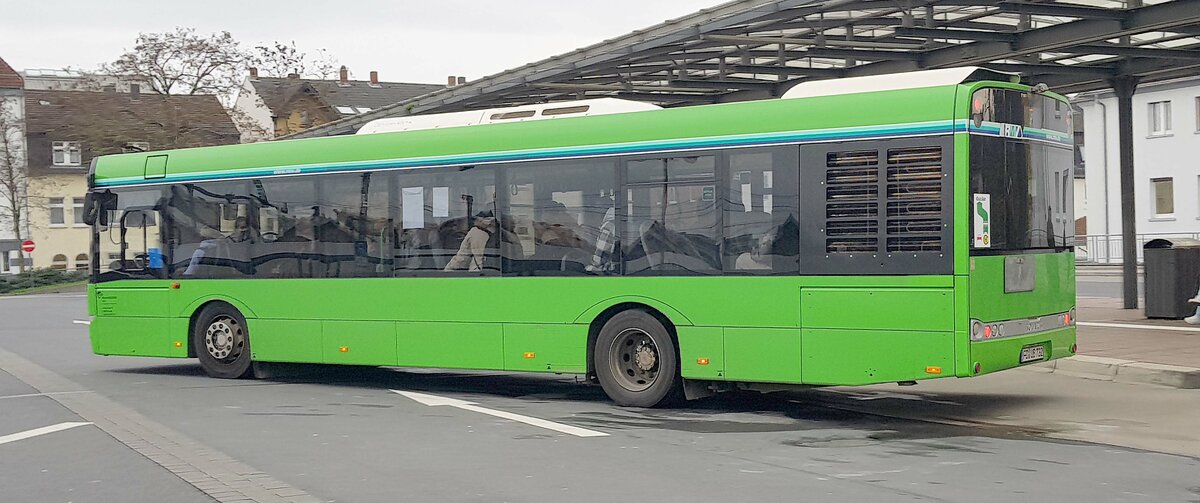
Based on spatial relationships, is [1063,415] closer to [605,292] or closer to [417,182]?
[605,292]

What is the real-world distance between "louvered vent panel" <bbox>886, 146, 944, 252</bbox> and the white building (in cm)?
4595

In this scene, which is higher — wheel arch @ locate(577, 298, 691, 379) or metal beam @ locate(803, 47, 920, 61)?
metal beam @ locate(803, 47, 920, 61)

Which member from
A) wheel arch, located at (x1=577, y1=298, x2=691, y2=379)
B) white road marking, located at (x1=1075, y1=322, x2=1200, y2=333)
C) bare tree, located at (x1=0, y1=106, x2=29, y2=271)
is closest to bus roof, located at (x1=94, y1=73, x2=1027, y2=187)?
wheel arch, located at (x1=577, y1=298, x2=691, y2=379)

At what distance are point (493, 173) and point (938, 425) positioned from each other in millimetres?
5004

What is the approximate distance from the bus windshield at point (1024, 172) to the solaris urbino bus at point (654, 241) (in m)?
0.03

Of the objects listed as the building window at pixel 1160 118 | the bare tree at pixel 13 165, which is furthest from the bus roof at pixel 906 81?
the bare tree at pixel 13 165

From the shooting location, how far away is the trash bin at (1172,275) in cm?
2047

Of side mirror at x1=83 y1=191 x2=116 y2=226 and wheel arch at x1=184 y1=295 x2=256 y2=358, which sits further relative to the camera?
side mirror at x1=83 y1=191 x2=116 y2=226

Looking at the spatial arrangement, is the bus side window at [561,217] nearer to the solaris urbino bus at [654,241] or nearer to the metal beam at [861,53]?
the solaris urbino bus at [654,241]

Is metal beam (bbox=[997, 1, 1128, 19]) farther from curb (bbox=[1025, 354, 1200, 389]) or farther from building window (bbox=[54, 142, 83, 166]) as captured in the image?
building window (bbox=[54, 142, 83, 166])

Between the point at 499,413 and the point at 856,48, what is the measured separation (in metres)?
9.35

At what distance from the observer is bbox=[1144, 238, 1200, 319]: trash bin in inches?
806

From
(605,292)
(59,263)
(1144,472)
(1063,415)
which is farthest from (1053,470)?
(59,263)

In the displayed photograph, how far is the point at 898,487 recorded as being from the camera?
8211mm
